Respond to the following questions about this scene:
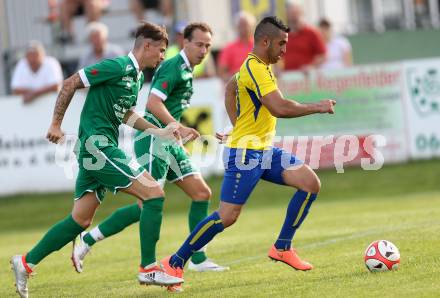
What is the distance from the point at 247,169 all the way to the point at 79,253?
2.48 m

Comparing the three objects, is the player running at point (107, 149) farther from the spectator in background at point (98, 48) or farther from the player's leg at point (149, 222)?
the spectator in background at point (98, 48)

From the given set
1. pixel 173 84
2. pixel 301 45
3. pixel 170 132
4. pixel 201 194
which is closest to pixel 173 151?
pixel 201 194

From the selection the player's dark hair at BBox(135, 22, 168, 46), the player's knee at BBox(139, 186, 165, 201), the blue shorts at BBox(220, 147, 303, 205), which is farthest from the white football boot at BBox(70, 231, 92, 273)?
the player's dark hair at BBox(135, 22, 168, 46)

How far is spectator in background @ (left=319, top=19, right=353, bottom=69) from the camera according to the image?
67.5 feet

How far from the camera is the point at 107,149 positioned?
372 inches

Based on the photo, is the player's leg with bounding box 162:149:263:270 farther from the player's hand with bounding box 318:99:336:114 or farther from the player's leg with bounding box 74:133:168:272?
the player's leg with bounding box 74:133:168:272

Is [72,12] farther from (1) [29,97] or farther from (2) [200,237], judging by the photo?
(2) [200,237]

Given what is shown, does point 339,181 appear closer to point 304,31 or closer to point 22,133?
point 304,31

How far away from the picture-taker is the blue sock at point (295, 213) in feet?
31.8

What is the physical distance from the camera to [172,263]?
9461 millimetres

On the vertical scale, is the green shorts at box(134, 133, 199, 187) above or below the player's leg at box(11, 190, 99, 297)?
above

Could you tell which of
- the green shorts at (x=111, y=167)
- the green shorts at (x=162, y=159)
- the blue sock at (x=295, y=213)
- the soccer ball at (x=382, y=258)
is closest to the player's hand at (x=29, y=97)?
the green shorts at (x=162, y=159)

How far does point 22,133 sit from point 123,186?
1048cm

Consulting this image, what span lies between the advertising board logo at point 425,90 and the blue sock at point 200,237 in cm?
1135
